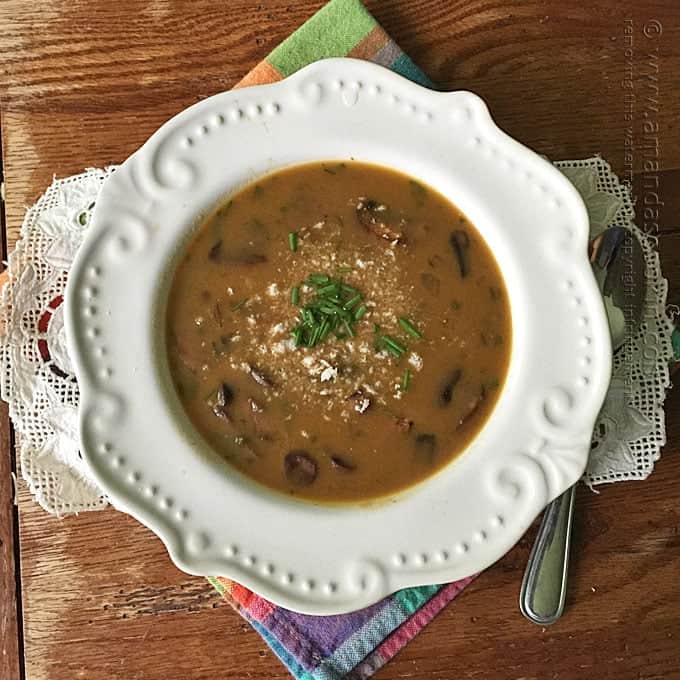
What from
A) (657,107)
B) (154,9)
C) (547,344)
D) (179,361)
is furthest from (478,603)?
(154,9)

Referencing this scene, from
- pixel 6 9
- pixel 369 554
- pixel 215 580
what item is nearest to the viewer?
pixel 369 554

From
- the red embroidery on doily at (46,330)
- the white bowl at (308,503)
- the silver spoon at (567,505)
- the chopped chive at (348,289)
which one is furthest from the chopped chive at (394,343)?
the red embroidery on doily at (46,330)

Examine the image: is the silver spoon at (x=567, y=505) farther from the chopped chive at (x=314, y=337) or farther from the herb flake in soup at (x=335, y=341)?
the chopped chive at (x=314, y=337)

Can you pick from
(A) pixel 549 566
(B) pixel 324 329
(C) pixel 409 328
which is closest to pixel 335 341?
(B) pixel 324 329

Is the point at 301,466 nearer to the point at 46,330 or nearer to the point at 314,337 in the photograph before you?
the point at 314,337

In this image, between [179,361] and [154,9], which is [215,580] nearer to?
[179,361]

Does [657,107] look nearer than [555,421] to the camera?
No
